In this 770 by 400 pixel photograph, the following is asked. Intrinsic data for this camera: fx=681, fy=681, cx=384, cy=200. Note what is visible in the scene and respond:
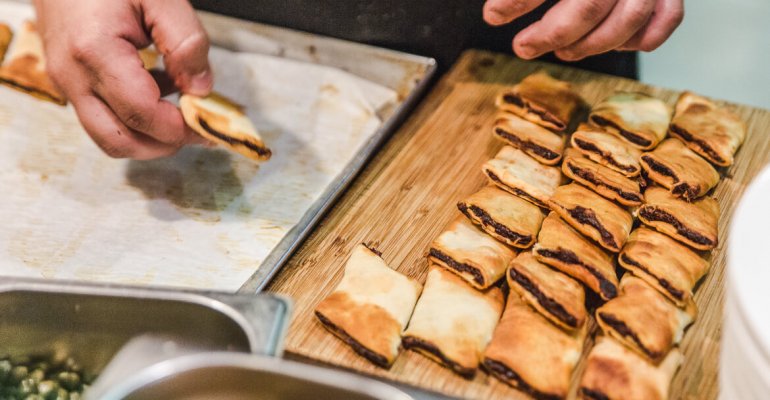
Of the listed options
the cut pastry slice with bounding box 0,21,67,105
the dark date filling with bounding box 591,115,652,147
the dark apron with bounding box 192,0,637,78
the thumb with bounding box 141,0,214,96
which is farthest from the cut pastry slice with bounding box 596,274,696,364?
the cut pastry slice with bounding box 0,21,67,105

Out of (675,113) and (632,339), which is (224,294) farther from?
(675,113)

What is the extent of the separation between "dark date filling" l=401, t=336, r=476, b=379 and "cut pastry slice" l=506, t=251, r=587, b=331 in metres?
0.25

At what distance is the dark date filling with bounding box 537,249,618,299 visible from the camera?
1774mm

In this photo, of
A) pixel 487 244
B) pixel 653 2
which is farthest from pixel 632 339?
pixel 653 2

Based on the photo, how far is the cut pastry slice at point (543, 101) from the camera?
2.33 m

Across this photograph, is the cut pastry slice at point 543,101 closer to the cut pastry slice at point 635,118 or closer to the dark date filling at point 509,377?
the cut pastry slice at point 635,118

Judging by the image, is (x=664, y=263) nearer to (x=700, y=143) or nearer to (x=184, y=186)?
(x=700, y=143)

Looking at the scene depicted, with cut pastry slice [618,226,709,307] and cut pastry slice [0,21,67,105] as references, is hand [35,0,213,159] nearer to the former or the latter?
cut pastry slice [0,21,67,105]

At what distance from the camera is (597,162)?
84.9 inches

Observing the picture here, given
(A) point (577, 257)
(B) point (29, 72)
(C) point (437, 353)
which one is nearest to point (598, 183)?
(A) point (577, 257)

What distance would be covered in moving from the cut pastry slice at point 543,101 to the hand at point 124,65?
1.04 metres

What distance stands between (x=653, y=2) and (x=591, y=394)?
123cm

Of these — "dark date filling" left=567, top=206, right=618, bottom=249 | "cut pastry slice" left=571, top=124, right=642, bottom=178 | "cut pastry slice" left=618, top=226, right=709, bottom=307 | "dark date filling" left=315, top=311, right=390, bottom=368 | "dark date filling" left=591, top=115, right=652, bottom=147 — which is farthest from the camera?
"dark date filling" left=591, top=115, right=652, bottom=147

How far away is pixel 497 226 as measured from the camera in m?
1.97
